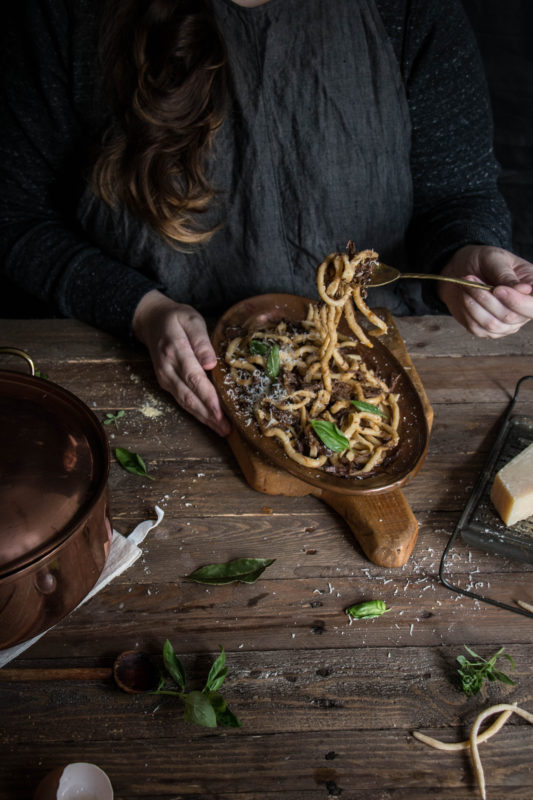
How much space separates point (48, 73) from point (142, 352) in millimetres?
714

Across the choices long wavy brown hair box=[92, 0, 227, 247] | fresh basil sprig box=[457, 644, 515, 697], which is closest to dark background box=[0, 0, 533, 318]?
long wavy brown hair box=[92, 0, 227, 247]

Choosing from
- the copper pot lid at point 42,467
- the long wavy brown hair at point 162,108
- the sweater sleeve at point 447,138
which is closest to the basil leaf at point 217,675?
the copper pot lid at point 42,467

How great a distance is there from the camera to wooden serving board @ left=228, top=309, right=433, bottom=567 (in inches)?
45.0

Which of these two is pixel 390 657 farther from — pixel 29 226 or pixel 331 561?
pixel 29 226

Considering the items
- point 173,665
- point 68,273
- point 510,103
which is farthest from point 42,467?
point 510,103

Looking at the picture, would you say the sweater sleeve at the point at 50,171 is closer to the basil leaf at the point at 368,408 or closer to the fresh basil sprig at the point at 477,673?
the basil leaf at the point at 368,408

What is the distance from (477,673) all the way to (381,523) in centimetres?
29

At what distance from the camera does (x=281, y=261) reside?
67.2 inches

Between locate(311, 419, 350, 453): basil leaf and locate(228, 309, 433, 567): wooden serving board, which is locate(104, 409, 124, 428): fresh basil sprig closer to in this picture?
locate(228, 309, 433, 567): wooden serving board

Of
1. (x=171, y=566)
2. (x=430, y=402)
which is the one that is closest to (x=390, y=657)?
(x=171, y=566)

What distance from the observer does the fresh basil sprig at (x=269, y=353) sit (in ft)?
4.36

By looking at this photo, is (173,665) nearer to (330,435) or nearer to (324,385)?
(330,435)

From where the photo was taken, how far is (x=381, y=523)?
116 centimetres

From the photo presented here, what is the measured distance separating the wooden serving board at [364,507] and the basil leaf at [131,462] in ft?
0.62
